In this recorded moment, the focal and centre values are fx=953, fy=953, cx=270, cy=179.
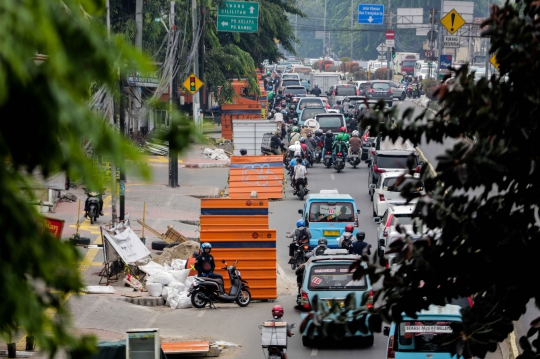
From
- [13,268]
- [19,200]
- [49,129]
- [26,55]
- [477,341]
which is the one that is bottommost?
A: [477,341]

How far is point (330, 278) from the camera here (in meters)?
16.3

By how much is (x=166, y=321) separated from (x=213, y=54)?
30.2 metres

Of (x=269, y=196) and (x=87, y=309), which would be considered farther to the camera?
(x=269, y=196)

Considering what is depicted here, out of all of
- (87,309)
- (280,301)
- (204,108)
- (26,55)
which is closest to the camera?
(26,55)

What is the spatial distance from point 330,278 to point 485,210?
1033 cm

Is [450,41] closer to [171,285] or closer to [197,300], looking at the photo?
[171,285]

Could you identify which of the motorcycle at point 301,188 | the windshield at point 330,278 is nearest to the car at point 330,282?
the windshield at point 330,278

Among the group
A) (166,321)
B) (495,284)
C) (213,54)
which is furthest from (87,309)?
(213,54)

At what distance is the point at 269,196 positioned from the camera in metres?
32.3

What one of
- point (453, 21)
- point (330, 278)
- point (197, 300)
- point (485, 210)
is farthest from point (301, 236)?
point (453, 21)

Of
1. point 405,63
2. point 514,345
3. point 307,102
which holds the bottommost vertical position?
point 514,345

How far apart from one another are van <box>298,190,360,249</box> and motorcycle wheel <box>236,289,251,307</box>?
4.15 meters

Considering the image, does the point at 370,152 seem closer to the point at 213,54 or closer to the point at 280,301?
the point at 213,54

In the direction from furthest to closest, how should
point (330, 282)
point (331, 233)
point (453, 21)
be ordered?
point (453, 21) < point (331, 233) < point (330, 282)
